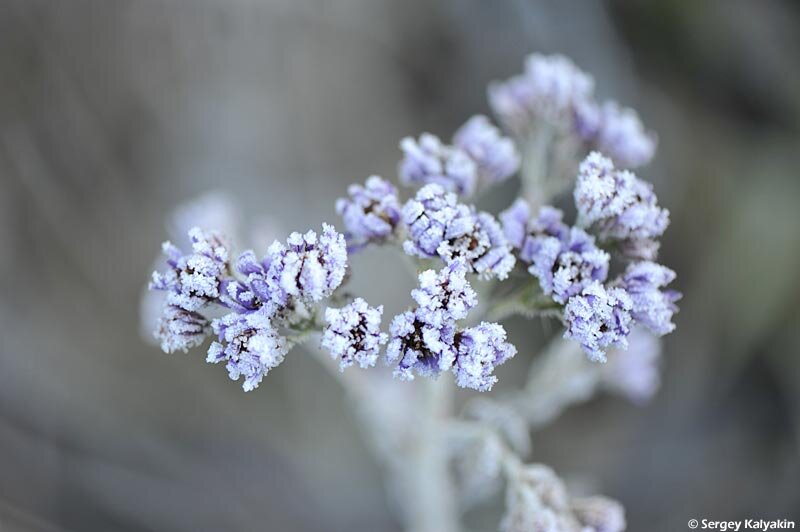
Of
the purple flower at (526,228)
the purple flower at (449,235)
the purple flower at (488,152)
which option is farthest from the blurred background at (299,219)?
the purple flower at (449,235)

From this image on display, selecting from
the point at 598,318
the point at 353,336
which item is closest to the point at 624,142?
the point at 598,318

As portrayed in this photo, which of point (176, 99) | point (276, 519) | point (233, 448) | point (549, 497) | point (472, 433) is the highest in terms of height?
point (176, 99)

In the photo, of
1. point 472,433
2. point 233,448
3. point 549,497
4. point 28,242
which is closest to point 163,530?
point 233,448

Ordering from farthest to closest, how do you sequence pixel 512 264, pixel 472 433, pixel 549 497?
pixel 472 433, pixel 549 497, pixel 512 264

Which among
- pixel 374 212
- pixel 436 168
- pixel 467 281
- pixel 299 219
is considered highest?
pixel 299 219

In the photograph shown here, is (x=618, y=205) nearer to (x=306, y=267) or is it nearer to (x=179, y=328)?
(x=306, y=267)

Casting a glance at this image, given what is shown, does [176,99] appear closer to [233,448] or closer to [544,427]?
[233,448]

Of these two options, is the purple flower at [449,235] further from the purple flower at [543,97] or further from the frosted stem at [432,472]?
the purple flower at [543,97]
